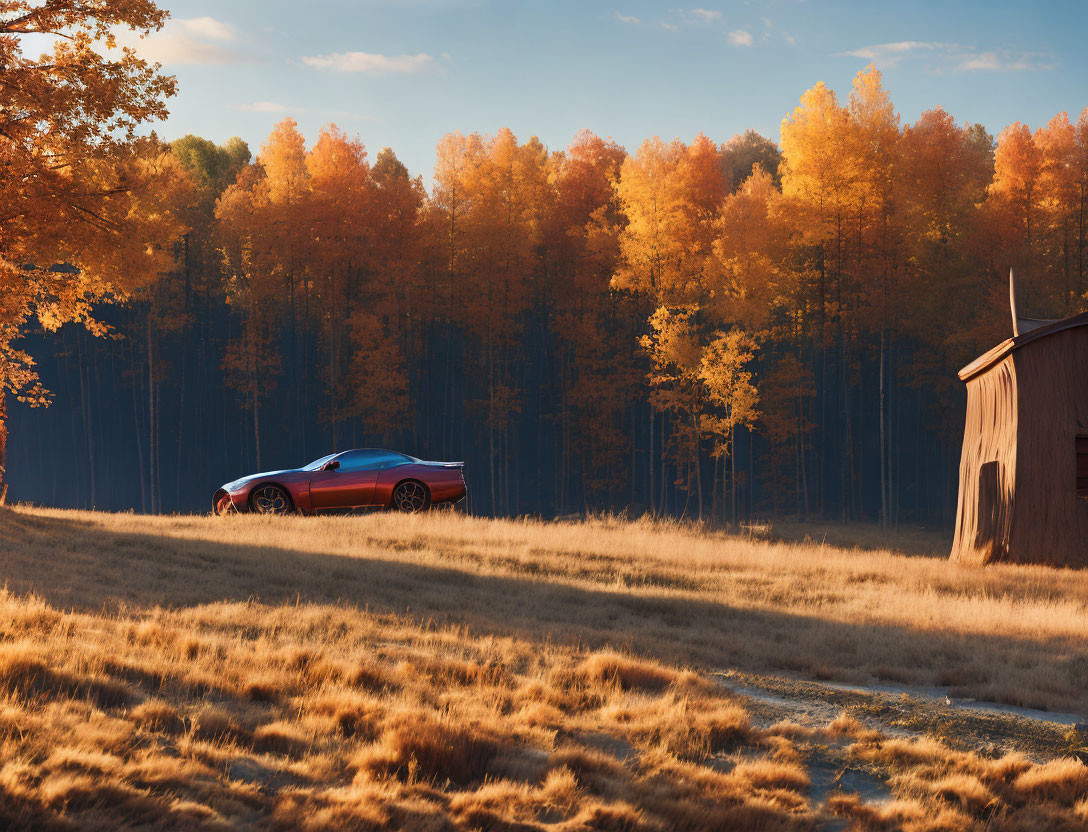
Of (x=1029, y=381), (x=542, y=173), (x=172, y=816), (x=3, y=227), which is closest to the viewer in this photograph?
(x=172, y=816)

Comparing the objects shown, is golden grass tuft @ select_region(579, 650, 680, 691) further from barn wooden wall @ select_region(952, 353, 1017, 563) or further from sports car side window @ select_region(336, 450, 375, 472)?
barn wooden wall @ select_region(952, 353, 1017, 563)

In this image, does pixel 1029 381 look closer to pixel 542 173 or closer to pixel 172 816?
pixel 172 816

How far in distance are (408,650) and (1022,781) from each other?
4.64 metres

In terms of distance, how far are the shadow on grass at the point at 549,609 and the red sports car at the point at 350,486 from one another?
13.6ft

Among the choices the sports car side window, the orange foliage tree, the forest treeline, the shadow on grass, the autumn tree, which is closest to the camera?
the shadow on grass

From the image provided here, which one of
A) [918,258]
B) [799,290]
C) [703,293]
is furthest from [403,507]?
[918,258]

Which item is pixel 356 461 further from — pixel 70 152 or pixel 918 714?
pixel 918 714

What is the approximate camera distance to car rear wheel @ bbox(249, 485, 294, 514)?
706 inches

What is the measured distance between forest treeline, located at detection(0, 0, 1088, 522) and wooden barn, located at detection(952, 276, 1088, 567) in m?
12.6

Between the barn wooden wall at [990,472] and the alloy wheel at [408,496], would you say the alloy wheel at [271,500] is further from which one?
the barn wooden wall at [990,472]

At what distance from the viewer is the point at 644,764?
17.4 ft

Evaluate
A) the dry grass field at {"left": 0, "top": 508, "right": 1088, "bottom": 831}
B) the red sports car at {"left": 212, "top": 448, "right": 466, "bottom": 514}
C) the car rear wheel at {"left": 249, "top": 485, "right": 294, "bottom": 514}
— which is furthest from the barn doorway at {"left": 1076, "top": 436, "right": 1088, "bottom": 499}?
the car rear wheel at {"left": 249, "top": 485, "right": 294, "bottom": 514}

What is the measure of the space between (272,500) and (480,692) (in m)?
12.4

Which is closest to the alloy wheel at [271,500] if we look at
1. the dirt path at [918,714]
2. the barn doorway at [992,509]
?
the dirt path at [918,714]
